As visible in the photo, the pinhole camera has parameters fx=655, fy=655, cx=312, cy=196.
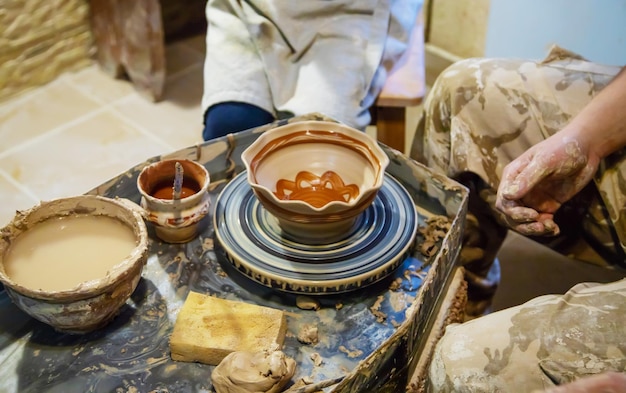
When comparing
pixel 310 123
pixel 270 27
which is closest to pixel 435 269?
pixel 310 123

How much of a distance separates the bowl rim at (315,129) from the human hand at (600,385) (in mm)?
414

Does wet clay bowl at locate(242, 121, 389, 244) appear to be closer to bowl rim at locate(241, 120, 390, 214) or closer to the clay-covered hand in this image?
bowl rim at locate(241, 120, 390, 214)

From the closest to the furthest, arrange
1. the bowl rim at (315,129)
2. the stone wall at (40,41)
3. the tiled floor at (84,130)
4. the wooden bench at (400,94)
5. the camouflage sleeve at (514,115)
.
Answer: the bowl rim at (315,129) < the camouflage sleeve at (514,115) < the wooden bench at (400,94) < the tiled floor at (84,130) < the stone wall at (40,41)

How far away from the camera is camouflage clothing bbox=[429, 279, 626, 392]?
35.1 inches

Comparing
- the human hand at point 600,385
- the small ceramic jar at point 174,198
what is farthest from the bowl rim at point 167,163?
the human hand at point 600,385

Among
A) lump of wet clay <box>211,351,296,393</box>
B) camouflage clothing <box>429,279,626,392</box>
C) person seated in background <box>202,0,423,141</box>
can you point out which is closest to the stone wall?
person seated in background <box>202,0,423,141</box>

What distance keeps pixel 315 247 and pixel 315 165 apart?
184 millimetres

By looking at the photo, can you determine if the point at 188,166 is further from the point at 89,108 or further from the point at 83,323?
the point at 89,108

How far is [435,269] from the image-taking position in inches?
Result: 39.4

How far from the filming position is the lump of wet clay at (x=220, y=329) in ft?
3.17

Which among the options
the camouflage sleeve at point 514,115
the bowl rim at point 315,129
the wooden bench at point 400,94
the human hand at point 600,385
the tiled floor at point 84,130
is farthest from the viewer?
the tiled floor at point 84,130

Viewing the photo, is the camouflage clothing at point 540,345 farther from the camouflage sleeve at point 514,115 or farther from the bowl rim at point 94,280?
the bowl rim at point 94,280

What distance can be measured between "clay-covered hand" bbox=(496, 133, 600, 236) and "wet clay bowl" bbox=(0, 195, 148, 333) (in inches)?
24.2

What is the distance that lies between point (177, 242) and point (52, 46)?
53.4 inches
